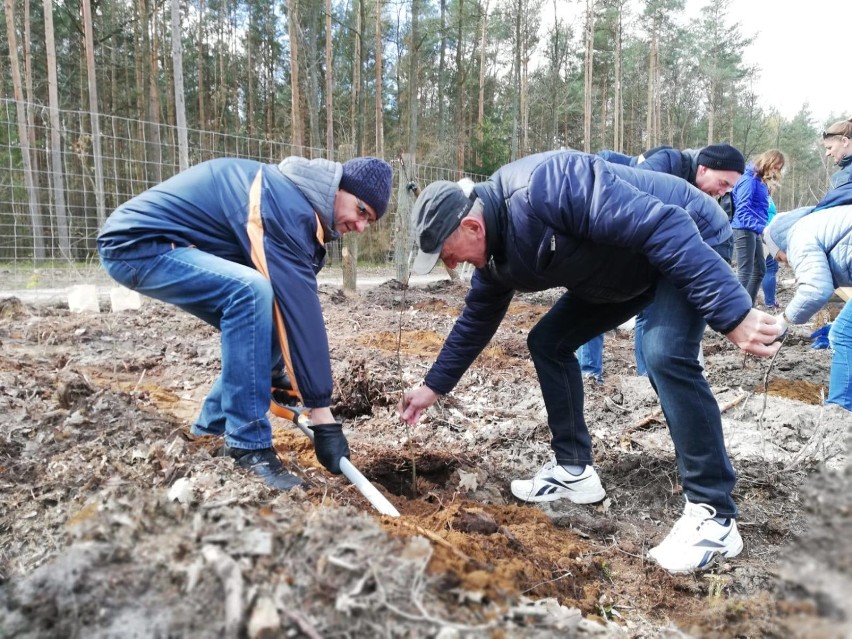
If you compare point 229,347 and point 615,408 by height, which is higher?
point 229,347

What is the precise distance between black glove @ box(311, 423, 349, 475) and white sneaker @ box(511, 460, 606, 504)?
93cm

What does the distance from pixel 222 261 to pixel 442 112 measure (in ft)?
78.8

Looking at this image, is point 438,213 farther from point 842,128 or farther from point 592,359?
point 842,128

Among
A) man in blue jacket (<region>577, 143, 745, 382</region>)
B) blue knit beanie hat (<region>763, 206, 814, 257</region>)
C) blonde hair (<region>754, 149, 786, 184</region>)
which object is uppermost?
blonde hair (<region>754, 149, 786, 184</region>)

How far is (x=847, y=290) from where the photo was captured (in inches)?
217

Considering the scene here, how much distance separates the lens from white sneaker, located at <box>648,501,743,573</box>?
82.0 inches

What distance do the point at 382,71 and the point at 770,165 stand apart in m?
18.5

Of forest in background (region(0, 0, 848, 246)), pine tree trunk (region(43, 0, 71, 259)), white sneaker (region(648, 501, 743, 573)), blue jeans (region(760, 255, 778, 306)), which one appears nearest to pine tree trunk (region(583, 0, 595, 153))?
forest in background (region(0, 0, 848, 246))

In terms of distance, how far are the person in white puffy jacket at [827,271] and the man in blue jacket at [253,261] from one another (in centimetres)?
250

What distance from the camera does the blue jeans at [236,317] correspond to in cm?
222

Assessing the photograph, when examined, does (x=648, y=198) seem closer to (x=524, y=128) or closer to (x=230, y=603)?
(x=230, y=603)

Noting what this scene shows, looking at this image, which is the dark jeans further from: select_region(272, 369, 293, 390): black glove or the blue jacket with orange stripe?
select_region(272, 369, 293, 390): black glove

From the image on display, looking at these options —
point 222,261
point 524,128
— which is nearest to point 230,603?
point 222,261

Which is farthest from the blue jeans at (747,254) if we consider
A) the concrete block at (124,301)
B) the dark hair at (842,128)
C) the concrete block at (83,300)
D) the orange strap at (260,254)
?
the concrete block at (83,300)
